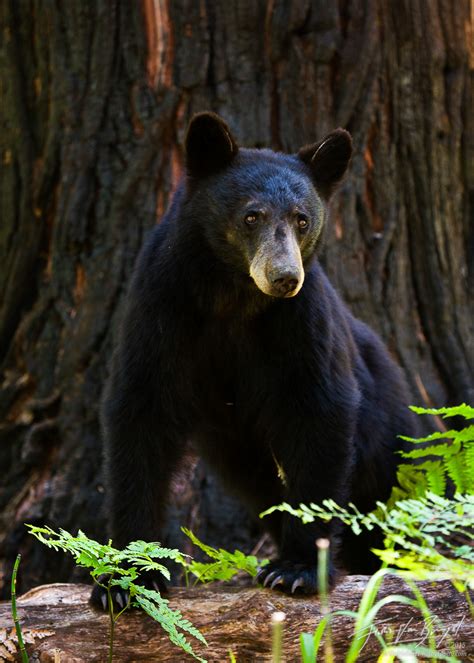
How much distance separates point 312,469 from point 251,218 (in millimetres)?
1247

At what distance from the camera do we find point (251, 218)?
441cm

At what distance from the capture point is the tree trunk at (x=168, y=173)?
19.7ft

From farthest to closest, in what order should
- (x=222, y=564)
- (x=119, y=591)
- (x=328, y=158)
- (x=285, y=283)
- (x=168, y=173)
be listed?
(x=168, y=173)
(x=328, y=158)
(x=222, y=564)
(x=119, y=591)
(x=285, y=283)

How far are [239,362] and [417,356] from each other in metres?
2.05

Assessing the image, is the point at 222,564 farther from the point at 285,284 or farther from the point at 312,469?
the point at 285,284

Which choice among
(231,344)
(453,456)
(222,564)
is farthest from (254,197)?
(222,564)

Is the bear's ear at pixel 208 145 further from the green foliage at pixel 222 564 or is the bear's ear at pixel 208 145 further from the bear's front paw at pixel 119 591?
the bear's front paw at pixel 119 591

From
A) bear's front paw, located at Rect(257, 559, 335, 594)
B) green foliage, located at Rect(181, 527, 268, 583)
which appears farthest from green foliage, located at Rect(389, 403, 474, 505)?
green foliage, located at Rect(181, 527, 268, 583)

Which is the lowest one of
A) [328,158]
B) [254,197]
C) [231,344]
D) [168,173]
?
[231,344]

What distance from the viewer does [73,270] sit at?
623 cm

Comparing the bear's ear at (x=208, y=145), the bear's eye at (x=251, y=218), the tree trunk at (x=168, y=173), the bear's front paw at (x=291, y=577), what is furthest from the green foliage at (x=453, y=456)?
the tree trunk at (x=168, y=173)

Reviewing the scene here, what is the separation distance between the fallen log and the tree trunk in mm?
1995

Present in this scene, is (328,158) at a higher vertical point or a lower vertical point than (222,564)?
higher

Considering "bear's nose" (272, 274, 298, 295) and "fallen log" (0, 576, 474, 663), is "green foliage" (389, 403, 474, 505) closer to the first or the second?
"fallen log" (0, 576, 474, 663)
